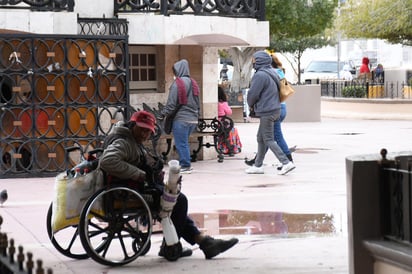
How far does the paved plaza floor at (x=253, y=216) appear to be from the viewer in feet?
27.9

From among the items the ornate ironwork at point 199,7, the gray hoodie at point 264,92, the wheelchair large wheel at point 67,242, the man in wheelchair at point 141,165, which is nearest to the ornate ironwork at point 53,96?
the ornate ironwork at point 199,7

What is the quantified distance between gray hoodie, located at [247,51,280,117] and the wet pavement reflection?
3.29 m

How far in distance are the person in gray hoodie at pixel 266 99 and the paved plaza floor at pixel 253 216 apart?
54 cm

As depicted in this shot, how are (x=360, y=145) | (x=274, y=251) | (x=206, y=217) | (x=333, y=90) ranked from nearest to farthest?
1. (x=274, y=251)
2. (x=206, y=217)
3. (x=360, y=145)
4. (x=333, y=90)

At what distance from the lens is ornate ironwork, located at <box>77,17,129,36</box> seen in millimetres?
16156

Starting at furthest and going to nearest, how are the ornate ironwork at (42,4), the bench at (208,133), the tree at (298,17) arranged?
the tree at (298,17) → the bench at (208,133) → the ornate ironwork at (42,4)

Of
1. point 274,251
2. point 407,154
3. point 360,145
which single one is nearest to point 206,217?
point 274,251

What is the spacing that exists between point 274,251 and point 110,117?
7.05m

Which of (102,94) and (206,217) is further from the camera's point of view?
(102,94)

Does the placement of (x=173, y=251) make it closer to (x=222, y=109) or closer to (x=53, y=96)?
(x=53, y=96)

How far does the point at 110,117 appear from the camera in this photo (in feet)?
51.5

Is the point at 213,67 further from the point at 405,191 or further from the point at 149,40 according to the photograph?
the point at 405,191

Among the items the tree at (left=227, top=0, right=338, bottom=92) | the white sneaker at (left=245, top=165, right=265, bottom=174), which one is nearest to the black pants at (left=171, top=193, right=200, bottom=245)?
the white sneaker at (left=245, top=165, right=265, bottom=174)

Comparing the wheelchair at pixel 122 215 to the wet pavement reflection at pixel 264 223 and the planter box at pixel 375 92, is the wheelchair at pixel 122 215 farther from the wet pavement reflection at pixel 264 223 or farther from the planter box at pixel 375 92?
the planter box at pixel 375 92
